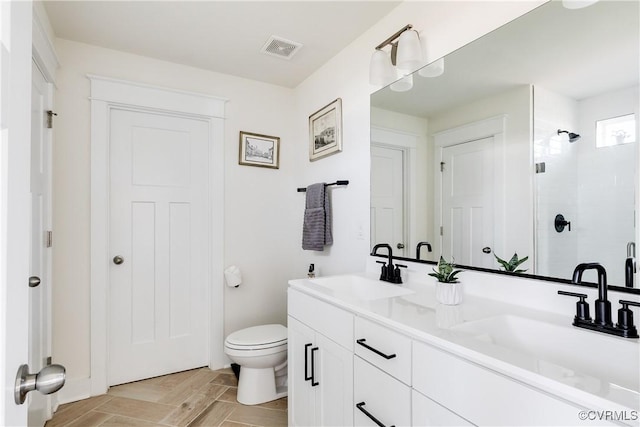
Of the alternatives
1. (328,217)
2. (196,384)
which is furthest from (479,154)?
(196,384)

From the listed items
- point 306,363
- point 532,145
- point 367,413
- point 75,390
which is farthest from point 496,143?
point 75,390

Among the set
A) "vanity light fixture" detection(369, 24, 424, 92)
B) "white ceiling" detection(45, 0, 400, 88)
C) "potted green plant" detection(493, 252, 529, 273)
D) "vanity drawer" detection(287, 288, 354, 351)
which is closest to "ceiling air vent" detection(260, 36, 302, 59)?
"white ceiling" detection(45, 0, 400, 88)

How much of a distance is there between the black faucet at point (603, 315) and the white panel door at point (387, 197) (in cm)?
95

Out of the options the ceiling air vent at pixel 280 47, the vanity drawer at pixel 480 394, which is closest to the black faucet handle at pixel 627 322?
the vanity drawer at pixel 480 394

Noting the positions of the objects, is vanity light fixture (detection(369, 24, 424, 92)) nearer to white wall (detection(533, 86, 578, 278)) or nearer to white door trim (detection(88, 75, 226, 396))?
white wall (detection(533, 86, 578, 278))

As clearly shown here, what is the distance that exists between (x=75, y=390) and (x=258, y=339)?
1256 millimetres

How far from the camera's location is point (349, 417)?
129 centimetres

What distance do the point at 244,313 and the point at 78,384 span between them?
3.83 feet

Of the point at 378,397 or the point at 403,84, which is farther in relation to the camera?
the point at 403,84

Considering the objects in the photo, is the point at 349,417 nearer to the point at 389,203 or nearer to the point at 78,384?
the point at 389,203

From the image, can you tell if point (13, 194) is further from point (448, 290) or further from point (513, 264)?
point (513, 264)

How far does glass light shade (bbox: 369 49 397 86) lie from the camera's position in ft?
6.12

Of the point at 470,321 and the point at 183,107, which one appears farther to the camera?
the point at 183,107

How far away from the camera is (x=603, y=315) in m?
0.94
